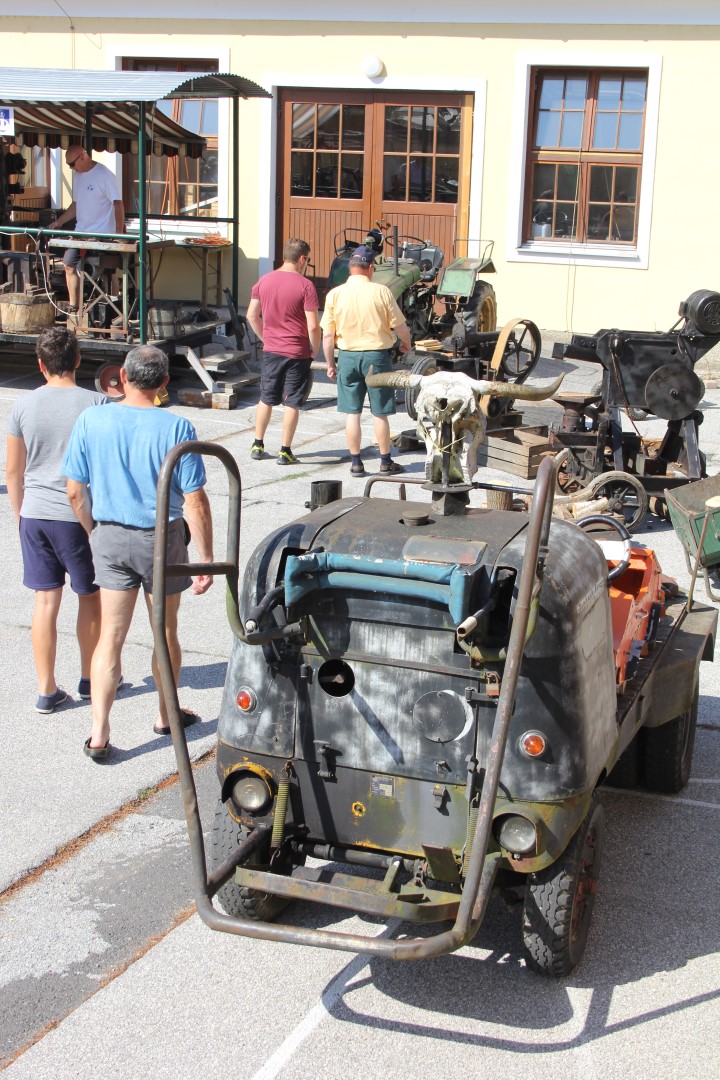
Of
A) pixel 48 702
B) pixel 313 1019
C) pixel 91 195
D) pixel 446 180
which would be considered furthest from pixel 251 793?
pixel 446 180

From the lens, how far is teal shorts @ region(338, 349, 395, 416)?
9758 millimetres

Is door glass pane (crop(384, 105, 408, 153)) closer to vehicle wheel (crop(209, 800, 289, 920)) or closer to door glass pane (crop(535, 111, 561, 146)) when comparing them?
door glass pane (crop(535, 111, 561, 146))

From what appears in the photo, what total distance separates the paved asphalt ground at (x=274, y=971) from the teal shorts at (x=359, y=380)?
4.96 meters

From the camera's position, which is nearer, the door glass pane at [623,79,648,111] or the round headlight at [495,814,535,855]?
the round headlight at [495,814,535,855]

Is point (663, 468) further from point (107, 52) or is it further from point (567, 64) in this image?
point (107, 52)

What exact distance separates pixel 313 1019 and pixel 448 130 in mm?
13864

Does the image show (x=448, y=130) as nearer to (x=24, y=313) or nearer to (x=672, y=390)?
(x=24, y=313)

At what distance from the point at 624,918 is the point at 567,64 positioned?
13.0 m

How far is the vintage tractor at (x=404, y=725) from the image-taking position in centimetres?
341

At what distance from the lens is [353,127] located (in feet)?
52.2

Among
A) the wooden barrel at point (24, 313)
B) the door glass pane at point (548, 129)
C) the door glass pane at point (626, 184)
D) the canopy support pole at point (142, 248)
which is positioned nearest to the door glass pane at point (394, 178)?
the door glass pane at point (548, 129)

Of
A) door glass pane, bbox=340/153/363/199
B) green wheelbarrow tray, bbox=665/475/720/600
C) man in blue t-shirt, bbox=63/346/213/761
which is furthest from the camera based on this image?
door glass pane, bbox=340/153/363/199

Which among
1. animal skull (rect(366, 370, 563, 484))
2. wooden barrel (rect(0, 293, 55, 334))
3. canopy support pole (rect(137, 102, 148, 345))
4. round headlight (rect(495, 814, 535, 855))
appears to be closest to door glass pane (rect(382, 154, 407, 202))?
canopy support pole (rect(137, 102, 148, 345))

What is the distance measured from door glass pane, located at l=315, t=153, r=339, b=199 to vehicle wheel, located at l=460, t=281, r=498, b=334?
3361 mm
